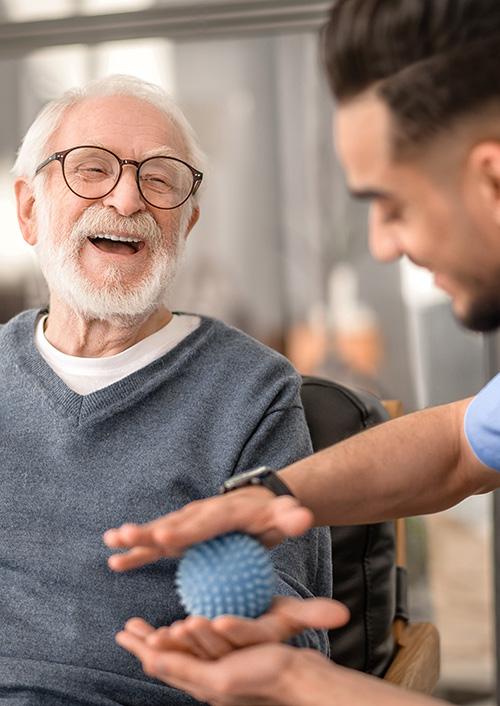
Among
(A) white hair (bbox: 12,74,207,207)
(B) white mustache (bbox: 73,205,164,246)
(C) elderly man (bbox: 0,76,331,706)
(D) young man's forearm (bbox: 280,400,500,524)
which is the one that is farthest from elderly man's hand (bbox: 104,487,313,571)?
(A) white hair (bbox: 12,74,207,207)

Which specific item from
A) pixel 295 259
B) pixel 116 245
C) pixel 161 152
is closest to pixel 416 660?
pixel 116 245

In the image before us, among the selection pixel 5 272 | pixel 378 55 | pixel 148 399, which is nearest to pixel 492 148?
pixel 378 55

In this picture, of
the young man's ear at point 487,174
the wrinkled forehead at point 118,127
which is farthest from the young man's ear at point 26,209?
the young man's ear at point 487,174

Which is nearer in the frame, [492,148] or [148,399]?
[492,148]

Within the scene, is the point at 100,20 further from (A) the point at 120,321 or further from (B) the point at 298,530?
(B) the point at 298,530

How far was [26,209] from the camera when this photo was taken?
178 centimetres

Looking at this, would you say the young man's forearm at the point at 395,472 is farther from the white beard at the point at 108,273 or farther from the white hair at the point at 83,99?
the white hair at the point at 83,99

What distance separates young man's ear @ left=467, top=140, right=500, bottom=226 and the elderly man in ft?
2.13

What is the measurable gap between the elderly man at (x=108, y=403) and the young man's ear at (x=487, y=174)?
649 millimetres

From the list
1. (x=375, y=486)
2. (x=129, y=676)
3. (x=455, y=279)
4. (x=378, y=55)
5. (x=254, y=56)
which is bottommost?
(x=129, y=676)

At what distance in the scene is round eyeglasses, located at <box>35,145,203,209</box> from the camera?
1.63m

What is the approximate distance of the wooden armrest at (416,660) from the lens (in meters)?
1.51

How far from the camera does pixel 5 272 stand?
3363 millimetres

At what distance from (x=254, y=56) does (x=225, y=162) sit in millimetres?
428
